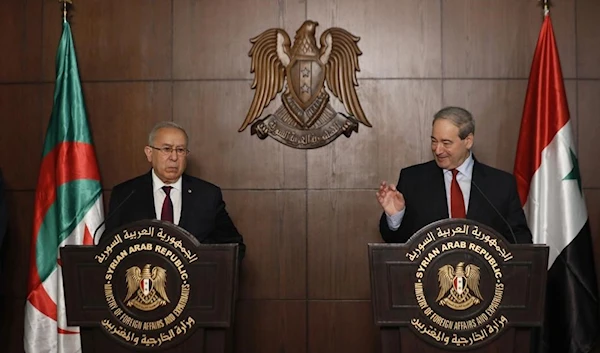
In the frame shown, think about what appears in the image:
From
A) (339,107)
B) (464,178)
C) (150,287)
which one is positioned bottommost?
(150,287)

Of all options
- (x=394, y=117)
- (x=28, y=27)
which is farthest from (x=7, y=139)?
(x=394, y=117)

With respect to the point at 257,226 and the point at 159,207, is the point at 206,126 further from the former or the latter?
the point at 159,207

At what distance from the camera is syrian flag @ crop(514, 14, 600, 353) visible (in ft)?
14.2

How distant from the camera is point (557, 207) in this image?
436 centimetres

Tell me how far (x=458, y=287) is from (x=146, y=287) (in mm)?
1202

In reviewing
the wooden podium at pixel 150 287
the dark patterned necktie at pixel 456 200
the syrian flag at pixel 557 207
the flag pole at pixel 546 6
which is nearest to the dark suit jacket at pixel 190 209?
the wooden podium at pixel 150 287

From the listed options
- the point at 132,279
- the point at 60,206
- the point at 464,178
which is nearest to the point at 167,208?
the point at 132,279

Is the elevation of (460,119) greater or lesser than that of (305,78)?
lesser

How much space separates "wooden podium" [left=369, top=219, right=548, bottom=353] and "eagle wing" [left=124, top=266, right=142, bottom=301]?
0.91m

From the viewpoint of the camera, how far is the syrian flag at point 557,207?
4.32 metres

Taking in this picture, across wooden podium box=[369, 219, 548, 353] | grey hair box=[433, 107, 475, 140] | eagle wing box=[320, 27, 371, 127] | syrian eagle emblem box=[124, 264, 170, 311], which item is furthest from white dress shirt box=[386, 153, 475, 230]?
syrian eagle emblem box=[124, 264, 170, 311]

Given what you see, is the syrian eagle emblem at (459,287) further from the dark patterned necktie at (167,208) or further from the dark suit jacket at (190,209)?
the dark patterned necktie at (167,208)

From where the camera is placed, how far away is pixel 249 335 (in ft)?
15.4

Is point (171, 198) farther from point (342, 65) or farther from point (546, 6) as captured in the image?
point (546, 6)
